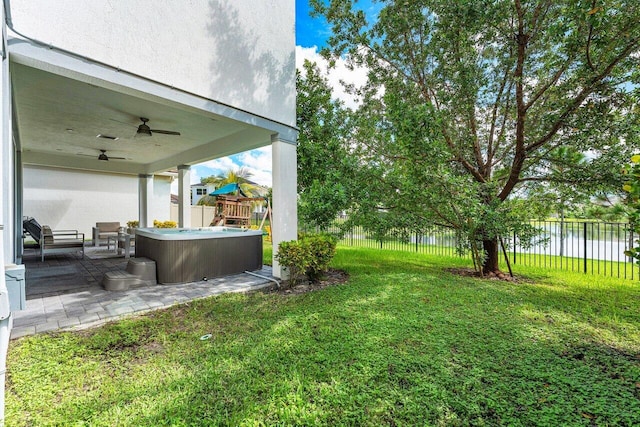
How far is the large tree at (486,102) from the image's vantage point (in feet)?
16.0

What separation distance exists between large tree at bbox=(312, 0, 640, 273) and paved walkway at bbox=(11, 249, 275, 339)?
11.1ft

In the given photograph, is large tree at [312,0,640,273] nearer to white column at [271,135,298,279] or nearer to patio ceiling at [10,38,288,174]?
white column at [271,135,298,279]

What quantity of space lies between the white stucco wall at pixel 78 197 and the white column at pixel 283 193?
903cm

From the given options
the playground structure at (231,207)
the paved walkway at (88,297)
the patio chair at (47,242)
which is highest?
the playground structure at (231,207)

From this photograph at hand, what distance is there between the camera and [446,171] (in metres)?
5.43

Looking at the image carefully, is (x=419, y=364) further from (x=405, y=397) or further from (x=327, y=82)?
(x=327, y=82)

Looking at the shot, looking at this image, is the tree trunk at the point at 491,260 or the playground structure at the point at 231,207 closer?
the tree trunk at the point at 491,260

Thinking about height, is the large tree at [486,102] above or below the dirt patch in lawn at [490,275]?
above

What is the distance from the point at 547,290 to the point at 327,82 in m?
7.14

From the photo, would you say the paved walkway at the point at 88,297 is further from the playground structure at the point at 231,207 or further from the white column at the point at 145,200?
the white column at the point at 145,200

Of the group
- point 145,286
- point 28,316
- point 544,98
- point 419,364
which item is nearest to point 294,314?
point 419,364

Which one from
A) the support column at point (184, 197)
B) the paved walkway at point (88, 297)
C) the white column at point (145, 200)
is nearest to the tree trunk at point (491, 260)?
the paved walkway at point (88, 297)

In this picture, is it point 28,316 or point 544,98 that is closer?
point 28,316

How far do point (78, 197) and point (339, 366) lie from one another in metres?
15.3
